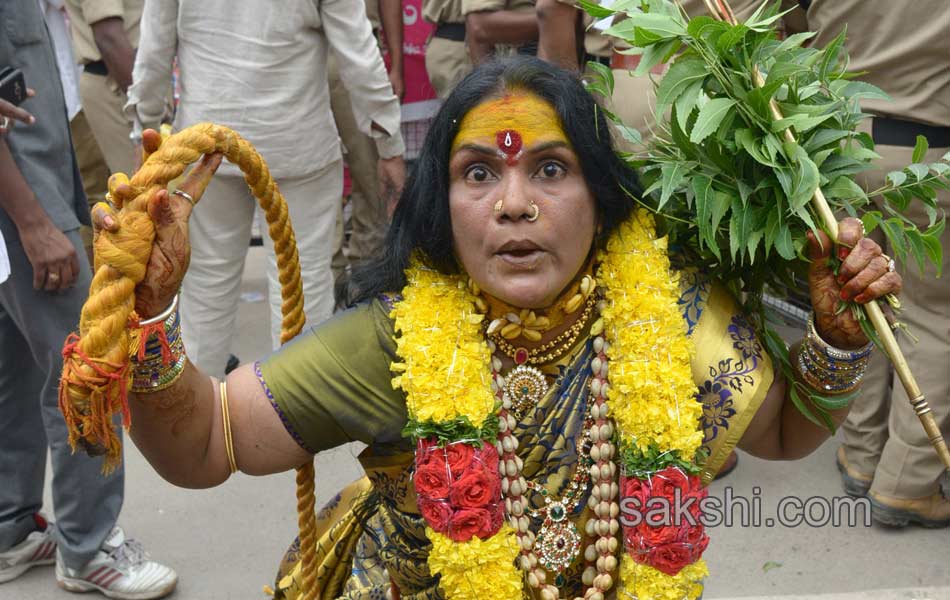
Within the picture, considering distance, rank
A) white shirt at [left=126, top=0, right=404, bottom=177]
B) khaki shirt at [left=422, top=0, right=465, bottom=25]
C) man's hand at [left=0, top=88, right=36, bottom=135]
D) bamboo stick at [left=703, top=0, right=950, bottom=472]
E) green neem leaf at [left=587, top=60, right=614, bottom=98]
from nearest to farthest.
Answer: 1. bamboo stick at [left=703, top=0, right=950, bottom=472]
2. green neem leaf at [left=587, top=60, right=614, bottom=98]
3. man's hand at [left=0, top=88, right=36, bottom=135]
4. white shirt at [left=126, top=0, right=404, bottom=177]
5. khaki shirt at [left=422, top=0, right=465, bottom=25]

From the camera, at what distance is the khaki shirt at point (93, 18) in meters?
4.92

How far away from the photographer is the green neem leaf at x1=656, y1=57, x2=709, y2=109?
80.7 inches

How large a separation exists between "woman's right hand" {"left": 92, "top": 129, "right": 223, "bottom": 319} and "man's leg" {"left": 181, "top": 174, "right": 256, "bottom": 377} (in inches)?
85.0

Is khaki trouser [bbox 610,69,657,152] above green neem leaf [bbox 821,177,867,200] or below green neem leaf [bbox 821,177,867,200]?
below

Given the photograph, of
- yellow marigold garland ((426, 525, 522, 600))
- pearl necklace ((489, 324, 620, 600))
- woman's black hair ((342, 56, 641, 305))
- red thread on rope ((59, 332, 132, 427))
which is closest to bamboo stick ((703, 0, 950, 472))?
woman's black hair ((342, 56, 641, 305))

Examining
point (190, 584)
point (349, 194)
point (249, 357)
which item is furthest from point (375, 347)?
point (349, 194)

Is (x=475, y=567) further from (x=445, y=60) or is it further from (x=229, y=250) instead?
(x=445, y=60)

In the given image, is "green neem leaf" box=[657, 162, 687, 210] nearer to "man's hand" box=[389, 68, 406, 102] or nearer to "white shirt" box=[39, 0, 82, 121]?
"man's hand" box=[389, 68, 406, 102]

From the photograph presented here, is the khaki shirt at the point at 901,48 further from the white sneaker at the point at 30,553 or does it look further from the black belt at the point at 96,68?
the black belt at the point at 96,68

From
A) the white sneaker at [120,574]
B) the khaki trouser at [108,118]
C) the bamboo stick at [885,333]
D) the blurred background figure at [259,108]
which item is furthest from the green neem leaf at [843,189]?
the khaki trouser at [108,118]

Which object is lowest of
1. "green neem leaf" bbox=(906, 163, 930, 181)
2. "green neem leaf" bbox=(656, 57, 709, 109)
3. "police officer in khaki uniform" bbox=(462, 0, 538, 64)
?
"police officer in khaki uniform" bbox=(462, 0, 538, 64)

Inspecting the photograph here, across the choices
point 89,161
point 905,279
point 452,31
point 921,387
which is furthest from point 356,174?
point 921,387

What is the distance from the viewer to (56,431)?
129 inches

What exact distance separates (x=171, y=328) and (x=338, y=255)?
4.10m
